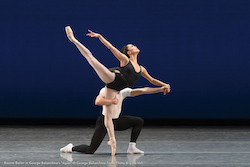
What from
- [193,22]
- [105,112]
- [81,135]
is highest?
[193,22]

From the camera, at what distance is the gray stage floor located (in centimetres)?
499

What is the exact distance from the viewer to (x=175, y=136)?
22.7ft

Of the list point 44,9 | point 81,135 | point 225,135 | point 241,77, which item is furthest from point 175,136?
point 44,9

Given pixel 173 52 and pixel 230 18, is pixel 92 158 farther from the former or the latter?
pixel 230 18

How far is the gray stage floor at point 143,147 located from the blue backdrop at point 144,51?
0.50 meters

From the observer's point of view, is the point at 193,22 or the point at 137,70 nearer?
the point at 137,70

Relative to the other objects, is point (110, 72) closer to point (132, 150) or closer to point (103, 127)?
point (103, 127)

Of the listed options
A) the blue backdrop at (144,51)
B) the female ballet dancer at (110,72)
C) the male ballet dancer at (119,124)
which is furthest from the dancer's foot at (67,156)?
the blue backdrop at (144,51)

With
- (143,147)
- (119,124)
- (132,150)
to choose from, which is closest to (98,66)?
(119,124)

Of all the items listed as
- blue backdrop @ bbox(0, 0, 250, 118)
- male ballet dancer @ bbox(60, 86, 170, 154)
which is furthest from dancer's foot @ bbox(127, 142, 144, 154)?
blue backdrop @ bbox(0, 0, 250, 118)

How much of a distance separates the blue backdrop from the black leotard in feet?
9.56

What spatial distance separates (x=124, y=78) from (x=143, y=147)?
4.15 feet

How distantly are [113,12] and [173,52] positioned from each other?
3.61 feet

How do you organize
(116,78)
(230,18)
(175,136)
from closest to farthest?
(116,78) < (175,136) < (230,18)
